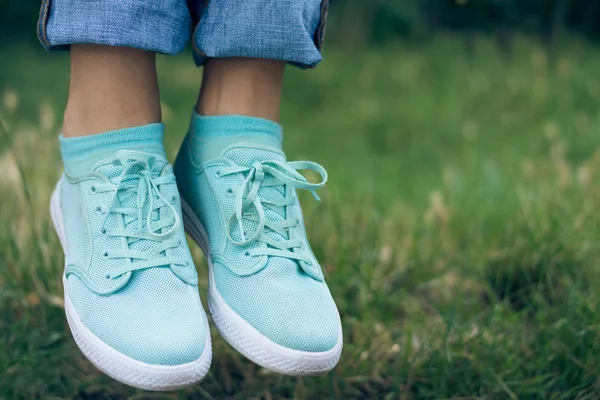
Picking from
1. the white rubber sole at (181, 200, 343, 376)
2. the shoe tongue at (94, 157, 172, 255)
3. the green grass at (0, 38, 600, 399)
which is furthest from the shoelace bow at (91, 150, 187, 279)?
the green grass at (0, 38, 600, 399)

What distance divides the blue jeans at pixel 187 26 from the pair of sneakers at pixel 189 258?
0.13 m

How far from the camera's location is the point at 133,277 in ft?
3.24

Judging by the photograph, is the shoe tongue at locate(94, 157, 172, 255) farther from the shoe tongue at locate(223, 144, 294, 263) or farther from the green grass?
the green grass

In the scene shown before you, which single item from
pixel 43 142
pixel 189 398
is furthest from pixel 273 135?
pixel 43 142

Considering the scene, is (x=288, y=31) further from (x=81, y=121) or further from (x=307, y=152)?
(x=307, y=152)

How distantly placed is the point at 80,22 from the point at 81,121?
0.56 feet

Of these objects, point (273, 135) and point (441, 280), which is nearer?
point (273, 135)

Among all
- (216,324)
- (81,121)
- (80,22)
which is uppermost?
(80,22)

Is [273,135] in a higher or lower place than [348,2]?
higher

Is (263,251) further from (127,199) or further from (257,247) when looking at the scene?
(127,199)

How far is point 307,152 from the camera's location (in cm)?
306

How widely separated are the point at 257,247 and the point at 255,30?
318 mm

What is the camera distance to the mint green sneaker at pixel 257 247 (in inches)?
37.4

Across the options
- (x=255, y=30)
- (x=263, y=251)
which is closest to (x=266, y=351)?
(x=263, y=251)
